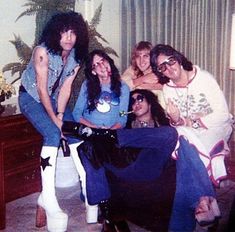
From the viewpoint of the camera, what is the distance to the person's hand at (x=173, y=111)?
1850 mm

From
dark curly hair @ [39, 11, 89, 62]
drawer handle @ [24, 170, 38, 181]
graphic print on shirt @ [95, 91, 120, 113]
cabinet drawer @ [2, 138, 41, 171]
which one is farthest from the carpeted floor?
dark curly hair @ [39, 11, 89, 62]

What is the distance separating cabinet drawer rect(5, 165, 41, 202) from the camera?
6.63 feet

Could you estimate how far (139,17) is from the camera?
9.09 ft

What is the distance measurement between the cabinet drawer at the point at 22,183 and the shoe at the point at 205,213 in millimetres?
972

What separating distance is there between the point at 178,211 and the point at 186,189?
9cm

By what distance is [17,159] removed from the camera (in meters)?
2.02

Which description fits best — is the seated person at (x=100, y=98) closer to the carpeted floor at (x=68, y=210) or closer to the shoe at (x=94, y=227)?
the shoe at (x=94, y=227)

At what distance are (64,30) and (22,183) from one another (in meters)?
0.84

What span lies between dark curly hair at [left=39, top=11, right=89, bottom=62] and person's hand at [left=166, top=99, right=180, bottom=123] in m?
0.49

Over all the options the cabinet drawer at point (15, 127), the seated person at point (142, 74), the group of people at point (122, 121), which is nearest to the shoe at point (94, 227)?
the group of people at point (122, 121)

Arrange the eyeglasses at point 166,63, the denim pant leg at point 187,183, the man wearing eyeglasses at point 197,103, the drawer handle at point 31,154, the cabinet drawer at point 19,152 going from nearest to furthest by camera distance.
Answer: the denim pant leg at point 187,183 → the man wearing eyeglasses at point 197,103 → the eyeglasses at point 166,63 → the cabinet drawer at point 19,152 → the drawer handle at point 31,154

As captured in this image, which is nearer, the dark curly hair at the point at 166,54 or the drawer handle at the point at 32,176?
the dark curly hair at the point at 166,54

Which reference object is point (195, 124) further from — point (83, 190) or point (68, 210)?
point (68, 210)

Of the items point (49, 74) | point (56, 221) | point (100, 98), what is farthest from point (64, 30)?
point (56, 221)
